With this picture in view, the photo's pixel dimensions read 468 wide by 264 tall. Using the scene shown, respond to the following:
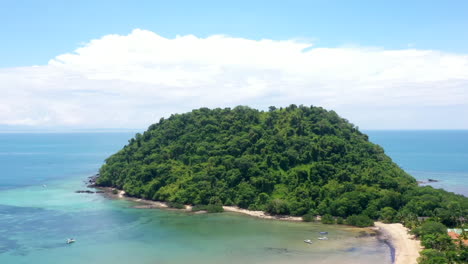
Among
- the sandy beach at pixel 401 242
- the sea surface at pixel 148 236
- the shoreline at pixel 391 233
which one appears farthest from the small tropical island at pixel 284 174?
the sea surface at pixel 148 236

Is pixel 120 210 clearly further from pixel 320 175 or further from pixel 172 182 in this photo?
pixel 320 175

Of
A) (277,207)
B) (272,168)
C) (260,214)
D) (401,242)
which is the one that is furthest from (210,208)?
(401,242)

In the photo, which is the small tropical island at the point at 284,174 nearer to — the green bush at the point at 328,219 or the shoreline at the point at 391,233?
the green bush at the point at 328,219

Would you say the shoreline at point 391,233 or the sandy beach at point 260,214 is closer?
the shoreline at point 391,233

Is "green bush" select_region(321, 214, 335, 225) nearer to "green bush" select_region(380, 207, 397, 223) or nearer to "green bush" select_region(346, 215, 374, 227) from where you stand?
"green bush" select_region(346, 215, 374, 227)

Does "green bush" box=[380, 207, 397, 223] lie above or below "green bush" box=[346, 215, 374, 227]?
above

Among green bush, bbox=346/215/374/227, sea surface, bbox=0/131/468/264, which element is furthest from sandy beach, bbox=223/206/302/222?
green bush, bbox=346/215/374/227

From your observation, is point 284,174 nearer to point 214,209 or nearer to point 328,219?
point 214,209
